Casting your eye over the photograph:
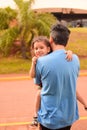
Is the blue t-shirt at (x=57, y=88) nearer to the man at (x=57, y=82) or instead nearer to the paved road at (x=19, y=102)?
the man at (x=57, y=82)

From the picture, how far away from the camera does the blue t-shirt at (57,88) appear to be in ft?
10.4

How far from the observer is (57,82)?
319cm

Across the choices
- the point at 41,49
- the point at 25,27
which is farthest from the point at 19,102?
the point at 25,27

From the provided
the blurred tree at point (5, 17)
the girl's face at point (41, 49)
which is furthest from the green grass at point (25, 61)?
the girl's face at point (41, 49)

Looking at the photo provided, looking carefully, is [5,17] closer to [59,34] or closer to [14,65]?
[14,65]

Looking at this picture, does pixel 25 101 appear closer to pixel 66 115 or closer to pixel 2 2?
pixel 66 115

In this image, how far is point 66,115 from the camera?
325 cm

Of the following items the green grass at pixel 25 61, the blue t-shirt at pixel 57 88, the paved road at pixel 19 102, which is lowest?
the green grass at pixel 25 61

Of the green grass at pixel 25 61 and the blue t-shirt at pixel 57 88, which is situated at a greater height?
the blue t-shirt at pixel 57 88

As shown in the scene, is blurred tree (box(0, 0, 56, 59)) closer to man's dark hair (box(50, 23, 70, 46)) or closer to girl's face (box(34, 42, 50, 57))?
girl's face (box(34, 42, 50, 57))

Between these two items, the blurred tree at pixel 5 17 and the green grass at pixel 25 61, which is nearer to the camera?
the green grass at pixel 25 61

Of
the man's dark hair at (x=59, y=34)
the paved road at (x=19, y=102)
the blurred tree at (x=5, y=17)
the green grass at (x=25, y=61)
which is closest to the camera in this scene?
the man's dark hair at (x=59, y=34)

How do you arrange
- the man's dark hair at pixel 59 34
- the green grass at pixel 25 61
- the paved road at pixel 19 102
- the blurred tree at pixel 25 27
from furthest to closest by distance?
1. the blurred tree at pixel 25 27
2. the green grass at pixel 25 61
3. the paved road at pixel 19 102
4. the man's dark hair at pixel 59 34

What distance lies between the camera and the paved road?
20.0ft
